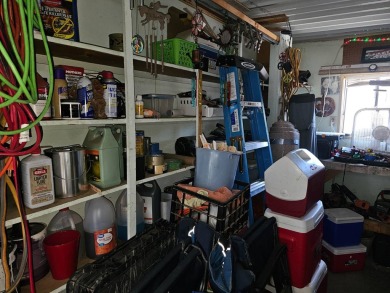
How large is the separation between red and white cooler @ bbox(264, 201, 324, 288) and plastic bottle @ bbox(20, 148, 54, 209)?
54.5 inches

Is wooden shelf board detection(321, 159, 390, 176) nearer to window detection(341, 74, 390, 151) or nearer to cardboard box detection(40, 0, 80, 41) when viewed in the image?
window detection(341, 74, 390, 151)

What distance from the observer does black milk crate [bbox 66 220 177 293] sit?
0.96 m

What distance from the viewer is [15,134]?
92cm

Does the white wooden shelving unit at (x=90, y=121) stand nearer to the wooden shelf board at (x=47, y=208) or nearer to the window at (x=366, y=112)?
the wooden shelf board at (x=47, y=208)

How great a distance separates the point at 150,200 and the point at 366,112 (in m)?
3.49

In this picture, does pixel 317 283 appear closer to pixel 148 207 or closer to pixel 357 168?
pixel 148 207

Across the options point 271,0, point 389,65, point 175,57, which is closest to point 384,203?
point 389,65

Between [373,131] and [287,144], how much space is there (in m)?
1.92

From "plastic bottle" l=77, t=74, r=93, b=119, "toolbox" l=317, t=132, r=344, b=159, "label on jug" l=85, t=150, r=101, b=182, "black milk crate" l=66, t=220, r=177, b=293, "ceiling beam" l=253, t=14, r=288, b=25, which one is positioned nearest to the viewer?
"black milk crate" l=66, t=220, r=177, b=293

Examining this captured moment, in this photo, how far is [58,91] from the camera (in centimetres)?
115

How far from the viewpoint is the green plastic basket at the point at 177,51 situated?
1686 mm

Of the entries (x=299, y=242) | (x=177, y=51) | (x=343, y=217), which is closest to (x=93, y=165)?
(x=177, y=51)

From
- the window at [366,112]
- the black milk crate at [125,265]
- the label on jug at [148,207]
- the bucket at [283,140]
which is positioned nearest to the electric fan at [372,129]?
the window at [366,112]

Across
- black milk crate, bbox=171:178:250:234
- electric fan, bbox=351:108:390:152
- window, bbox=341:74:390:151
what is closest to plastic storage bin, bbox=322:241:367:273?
black milk crate, bbox=171:178:250:234
